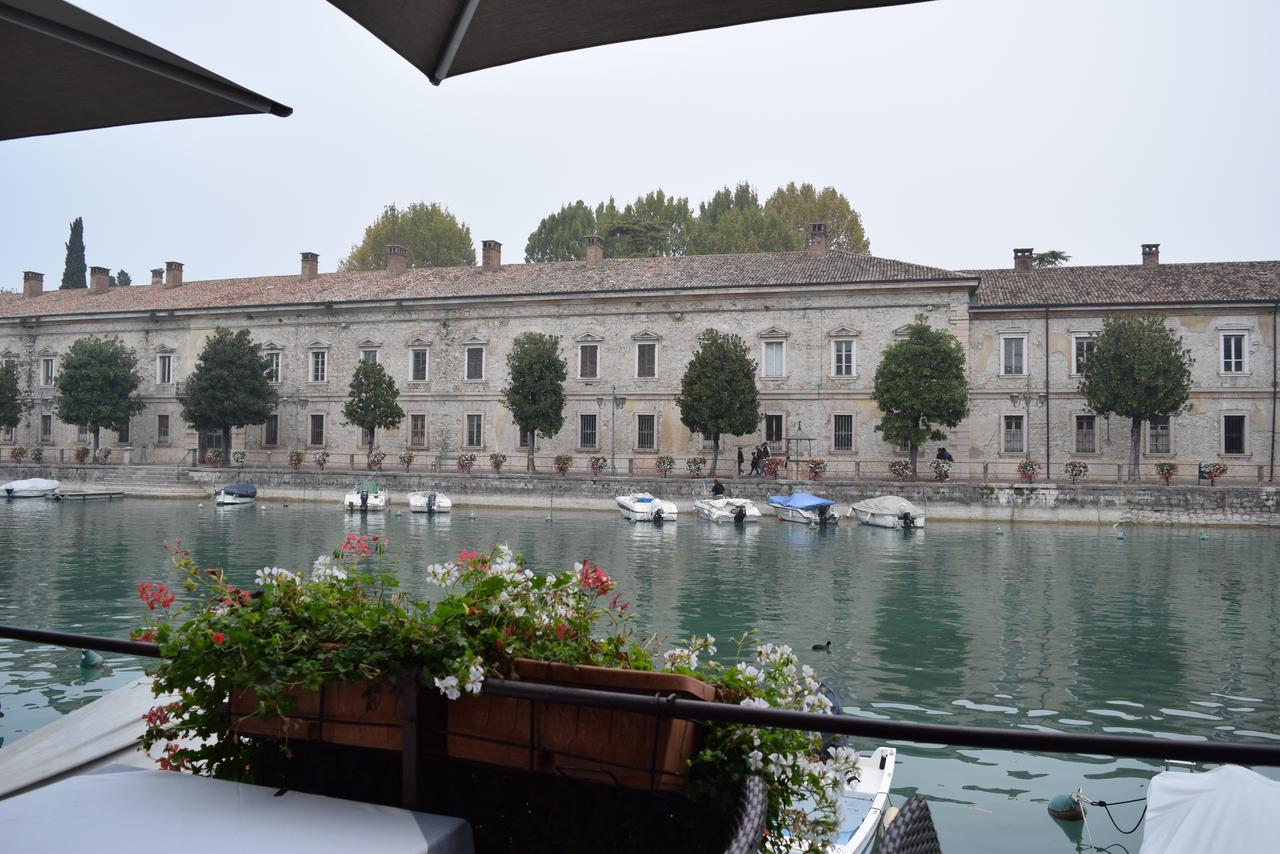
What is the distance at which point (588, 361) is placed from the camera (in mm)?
40062

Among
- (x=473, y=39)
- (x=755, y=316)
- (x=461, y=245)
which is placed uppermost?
(x=461, y=245)

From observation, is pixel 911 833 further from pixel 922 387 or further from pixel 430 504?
pixel 922 387

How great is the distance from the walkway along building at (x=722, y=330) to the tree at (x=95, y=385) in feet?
5.50

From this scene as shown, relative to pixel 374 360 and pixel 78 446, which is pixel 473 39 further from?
pixel 78 446

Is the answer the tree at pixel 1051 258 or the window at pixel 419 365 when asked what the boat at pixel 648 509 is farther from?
the tree at pixel 1051 258

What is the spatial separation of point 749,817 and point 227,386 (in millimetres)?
43319

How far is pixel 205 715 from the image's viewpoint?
246 cm

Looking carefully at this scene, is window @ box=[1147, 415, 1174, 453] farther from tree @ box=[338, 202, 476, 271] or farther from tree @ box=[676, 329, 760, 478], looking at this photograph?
tree @ box=[338, 202, 476, 271]

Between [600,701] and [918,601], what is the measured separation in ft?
48.7

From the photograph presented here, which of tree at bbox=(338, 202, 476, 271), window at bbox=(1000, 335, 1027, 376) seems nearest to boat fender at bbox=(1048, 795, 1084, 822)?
window at bbox=(1000, 335, 1027, 376)

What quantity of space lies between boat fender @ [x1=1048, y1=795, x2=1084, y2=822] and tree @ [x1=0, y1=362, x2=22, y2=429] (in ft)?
164

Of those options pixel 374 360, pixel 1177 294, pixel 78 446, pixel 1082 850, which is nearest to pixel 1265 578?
pixel 1082 850

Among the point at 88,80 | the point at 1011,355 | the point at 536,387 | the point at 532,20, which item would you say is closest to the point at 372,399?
the point at 536,387

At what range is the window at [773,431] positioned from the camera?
37812 mm
